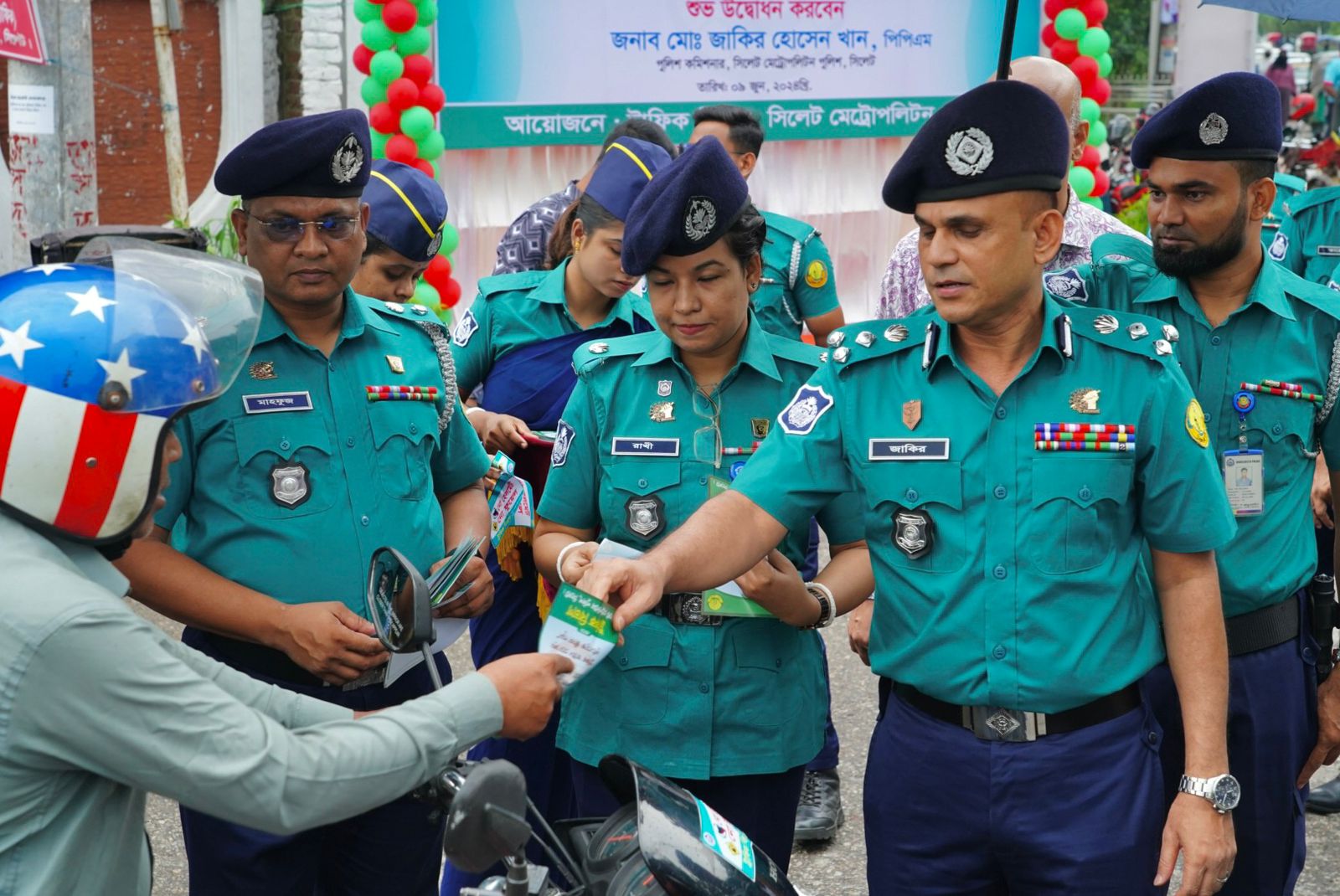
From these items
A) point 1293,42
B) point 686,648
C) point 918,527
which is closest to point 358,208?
point 686,648

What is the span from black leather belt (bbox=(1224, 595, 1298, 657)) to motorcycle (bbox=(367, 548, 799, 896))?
1.46 meters

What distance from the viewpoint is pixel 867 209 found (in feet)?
36.2

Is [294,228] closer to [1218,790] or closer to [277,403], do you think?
[277,403]

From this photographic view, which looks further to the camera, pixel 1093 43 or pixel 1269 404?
pixel 1093 43

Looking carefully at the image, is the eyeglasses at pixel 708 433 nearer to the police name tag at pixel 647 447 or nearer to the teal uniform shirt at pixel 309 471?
the police name tag at pixel 647 447

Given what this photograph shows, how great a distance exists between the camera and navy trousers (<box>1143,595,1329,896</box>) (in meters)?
3.36

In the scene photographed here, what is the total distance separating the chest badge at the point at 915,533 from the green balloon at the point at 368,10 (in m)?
6.58

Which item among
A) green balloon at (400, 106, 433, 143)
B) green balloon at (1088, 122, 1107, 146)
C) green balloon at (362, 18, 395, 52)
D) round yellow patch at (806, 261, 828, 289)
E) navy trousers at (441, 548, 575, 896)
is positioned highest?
green balloon at (362, 18, 395, 52)

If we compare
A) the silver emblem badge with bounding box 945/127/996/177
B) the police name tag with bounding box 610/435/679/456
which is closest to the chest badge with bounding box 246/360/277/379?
the police name tag with bounding box 610/435/679/456

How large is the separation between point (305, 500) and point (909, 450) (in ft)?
3.94

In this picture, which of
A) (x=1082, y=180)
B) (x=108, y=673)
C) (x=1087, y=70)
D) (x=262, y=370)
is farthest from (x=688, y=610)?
(x=1087, y=70)

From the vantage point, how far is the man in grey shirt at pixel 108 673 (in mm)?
1983

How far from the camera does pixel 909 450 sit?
2.77 m

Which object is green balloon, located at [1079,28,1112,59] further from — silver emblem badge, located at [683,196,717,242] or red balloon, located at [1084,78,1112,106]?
silver emblem badge, located at [683,196,717,242]
